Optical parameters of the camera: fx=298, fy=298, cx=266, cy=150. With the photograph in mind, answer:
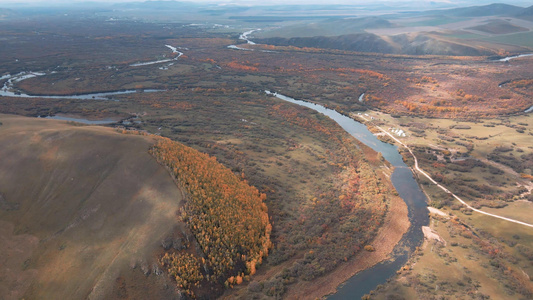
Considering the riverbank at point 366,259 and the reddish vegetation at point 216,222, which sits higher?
the reddish vegetation at point 216,222

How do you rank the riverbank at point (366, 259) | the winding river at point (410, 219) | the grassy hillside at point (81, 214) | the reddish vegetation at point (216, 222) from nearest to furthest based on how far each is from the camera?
the grassy hillside at point (81, 214) < the reddish vegetation at point (216, 222) < the riverbank at point (366, 259) < the winding river at point (410, 219)

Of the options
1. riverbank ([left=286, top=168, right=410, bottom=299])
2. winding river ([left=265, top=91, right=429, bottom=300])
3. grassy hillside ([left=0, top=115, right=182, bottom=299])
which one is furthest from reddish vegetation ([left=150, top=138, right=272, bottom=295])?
winding river ([left=265, top=91, right=429, bottom=300])

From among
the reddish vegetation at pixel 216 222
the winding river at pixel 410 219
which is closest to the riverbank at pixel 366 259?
the winding river at pixel 410 219

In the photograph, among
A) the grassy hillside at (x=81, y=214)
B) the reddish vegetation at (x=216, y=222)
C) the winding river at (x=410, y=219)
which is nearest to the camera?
the grassy hillside at (x=81, y=214)

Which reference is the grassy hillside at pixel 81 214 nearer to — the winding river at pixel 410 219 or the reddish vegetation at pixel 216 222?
the reddish vegetation at pixel 216 222

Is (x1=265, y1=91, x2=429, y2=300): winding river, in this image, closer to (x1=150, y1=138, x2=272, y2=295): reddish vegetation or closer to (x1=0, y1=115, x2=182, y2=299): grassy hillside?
(x1=150, y1=138, x2=272, y2=295): reddish vegetation

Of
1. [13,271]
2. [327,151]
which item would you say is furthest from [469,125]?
[13,271]
